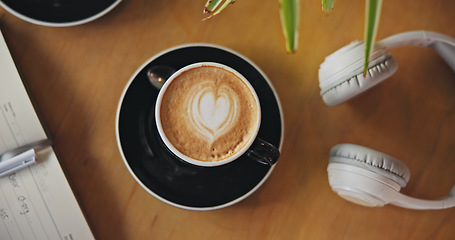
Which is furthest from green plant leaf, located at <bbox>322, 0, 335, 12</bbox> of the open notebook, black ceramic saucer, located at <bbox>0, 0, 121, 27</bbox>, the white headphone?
the open notebook

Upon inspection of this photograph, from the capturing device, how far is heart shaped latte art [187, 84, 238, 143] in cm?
72

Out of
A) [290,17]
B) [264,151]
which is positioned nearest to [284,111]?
[264,151]

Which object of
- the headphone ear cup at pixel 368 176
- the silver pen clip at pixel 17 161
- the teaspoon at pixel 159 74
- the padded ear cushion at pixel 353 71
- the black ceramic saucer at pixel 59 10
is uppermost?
the black ceramic saucer at pixel 59 10

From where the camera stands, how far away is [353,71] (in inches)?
28.3

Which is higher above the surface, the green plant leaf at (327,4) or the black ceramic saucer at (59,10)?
the black ceramic saucer at (59,10)

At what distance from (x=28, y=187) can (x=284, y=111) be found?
54 centimetres

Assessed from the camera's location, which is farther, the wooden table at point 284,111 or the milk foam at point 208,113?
the wooden table at point 284,111

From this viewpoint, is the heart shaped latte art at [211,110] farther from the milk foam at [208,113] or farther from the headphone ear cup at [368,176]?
the headphone ear cup at [368,176]

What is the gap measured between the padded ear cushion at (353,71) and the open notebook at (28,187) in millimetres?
552

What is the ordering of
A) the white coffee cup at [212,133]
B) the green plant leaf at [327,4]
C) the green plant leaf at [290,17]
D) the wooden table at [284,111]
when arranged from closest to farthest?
the green plant leaf at [290,17] < the green plant leaf at [327,4] < the white coffee cup at [212,133] < the wooden table at [284,111]

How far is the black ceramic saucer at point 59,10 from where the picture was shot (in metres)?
0.76

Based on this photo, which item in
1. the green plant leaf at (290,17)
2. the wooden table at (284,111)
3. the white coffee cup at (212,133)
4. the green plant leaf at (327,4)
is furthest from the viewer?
the wooden table at (284,111)

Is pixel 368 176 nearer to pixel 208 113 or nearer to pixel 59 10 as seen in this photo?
pixel 208 113

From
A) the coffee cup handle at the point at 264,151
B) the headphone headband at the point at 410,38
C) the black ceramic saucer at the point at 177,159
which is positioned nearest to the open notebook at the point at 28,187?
the black ceramic saucer at the point at 177,159
